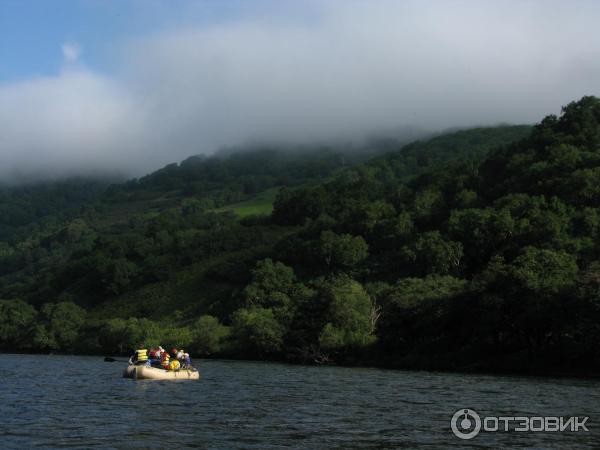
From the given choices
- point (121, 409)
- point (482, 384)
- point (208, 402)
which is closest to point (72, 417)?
point (121, 409)

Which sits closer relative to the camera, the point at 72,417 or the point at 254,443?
the point at 254,443

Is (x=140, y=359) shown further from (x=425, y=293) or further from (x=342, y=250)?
(x=342, y=250)

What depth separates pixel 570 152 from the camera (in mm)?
173375

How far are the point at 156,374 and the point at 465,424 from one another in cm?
4169

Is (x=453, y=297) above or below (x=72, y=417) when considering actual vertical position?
above

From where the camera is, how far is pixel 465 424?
1735 inches

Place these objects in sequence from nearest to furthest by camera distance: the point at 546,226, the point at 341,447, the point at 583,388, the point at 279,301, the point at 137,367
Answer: the point at 341,447, the point at 583,388, the point at 137,367, the point at 546,226, the point at 279,301

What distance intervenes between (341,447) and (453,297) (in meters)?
72.3

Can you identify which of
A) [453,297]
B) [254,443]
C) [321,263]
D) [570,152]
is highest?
[570,152]

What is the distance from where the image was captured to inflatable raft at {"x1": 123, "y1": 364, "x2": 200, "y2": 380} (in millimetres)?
77562

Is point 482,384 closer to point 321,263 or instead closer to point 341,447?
point 341,447

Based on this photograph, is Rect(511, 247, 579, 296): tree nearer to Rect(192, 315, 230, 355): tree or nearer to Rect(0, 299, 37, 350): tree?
Rect(192, 315, 230, 355): tree

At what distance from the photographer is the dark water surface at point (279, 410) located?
37.9 meters

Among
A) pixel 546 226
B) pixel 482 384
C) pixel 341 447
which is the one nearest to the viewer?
pixel 341 447
